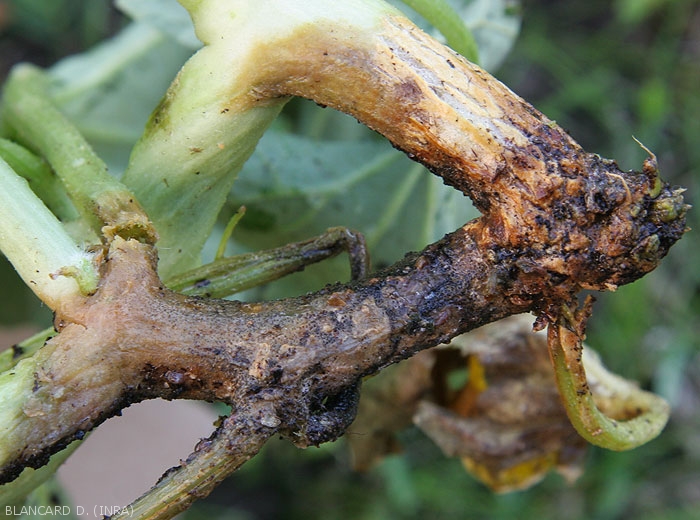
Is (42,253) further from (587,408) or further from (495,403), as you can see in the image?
(495,403)

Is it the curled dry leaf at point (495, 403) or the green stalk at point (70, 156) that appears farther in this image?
the curled dry leaf at point (495, 403)

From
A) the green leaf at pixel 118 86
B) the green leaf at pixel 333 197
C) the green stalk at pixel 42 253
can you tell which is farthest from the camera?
the green leaf at pixel 118 86

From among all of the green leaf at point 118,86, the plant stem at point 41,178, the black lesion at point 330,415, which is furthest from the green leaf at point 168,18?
the black lesion at point 330,415

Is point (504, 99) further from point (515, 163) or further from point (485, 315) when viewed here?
point (485, 315)

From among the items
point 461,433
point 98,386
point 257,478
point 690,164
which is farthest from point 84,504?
point 690,164

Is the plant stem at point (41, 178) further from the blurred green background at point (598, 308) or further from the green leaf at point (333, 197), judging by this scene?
the blurred green background at point (598, 308)

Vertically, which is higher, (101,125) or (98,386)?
(98,386)
